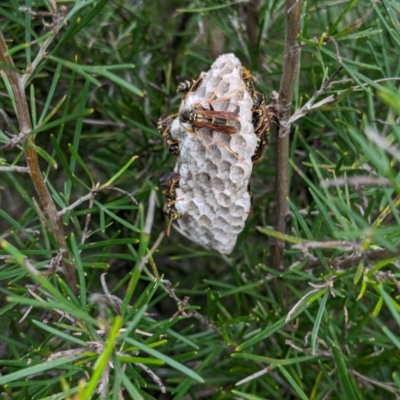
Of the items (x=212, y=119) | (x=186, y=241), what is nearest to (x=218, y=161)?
(x=212, y=119)

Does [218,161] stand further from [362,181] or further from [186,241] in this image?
[186,241]

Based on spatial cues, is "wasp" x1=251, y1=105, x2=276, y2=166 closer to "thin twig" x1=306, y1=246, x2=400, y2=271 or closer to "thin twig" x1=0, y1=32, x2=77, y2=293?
"thin twig" x1=306, y1=246, x2=400, y2=271

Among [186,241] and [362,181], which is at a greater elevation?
[362,181]

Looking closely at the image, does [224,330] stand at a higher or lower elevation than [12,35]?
lower

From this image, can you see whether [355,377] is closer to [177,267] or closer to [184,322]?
[184,322]

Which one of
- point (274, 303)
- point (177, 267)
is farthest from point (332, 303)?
point (177, 267)

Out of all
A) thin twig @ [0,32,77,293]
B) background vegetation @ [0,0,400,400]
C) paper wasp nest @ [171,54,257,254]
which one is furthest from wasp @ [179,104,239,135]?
thin twig @ [0,32,77,293]

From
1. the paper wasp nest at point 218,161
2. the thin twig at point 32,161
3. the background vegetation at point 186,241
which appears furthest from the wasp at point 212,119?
the thin twig at point 32,161
